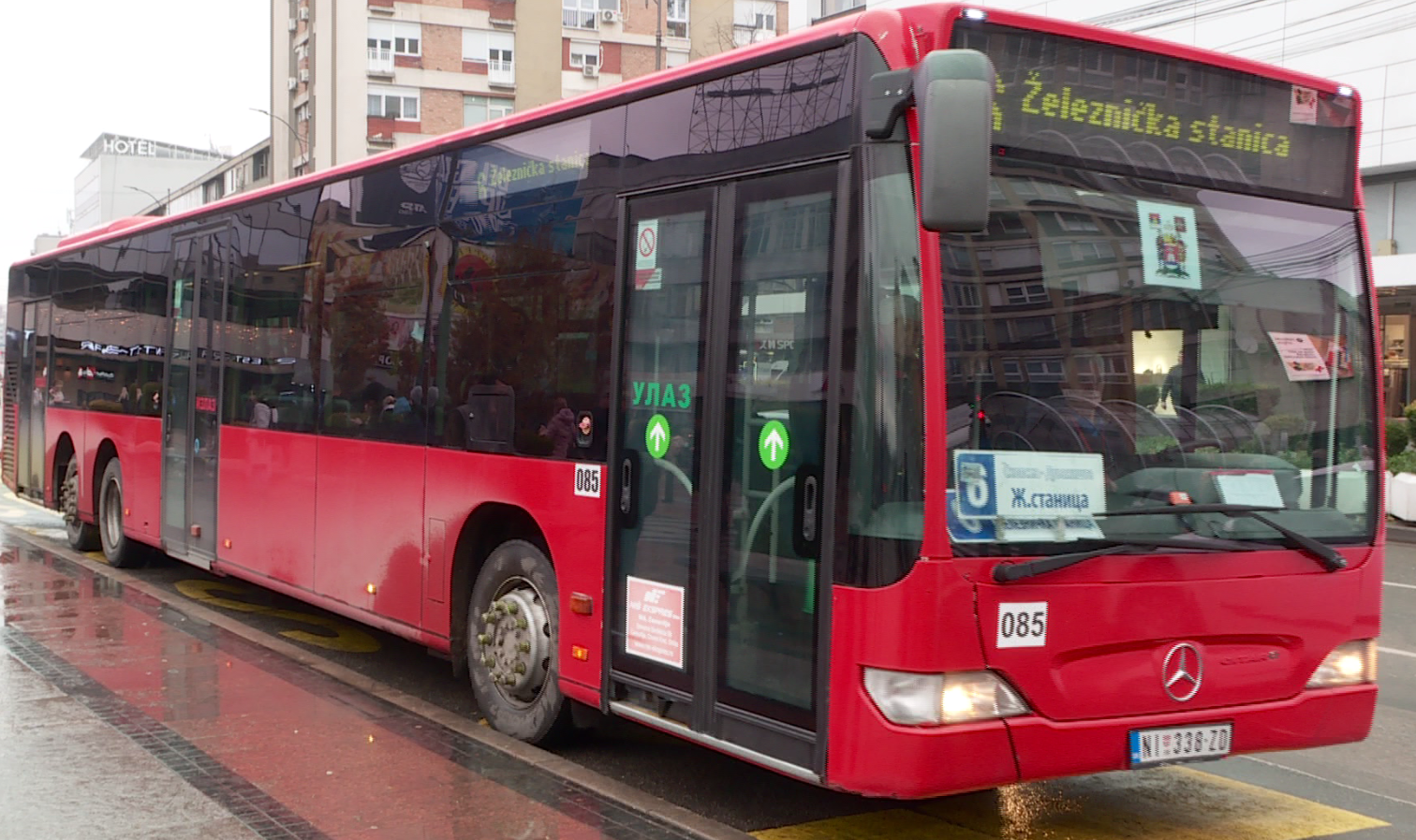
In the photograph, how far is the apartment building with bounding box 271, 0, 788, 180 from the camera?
59750 millimetres

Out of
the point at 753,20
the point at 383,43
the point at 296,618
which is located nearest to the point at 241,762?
the point at 296,618

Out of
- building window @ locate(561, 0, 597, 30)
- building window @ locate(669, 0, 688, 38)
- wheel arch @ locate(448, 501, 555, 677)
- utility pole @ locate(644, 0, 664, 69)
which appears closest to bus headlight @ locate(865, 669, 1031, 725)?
wheel arch @ locate(448, 501, 555, 677)

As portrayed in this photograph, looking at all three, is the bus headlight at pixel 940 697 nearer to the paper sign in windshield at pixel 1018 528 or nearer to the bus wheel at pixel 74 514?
the paper sign in windshield at pixel 1018 528

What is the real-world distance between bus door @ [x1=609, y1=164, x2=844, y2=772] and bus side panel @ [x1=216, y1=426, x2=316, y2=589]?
4095mm

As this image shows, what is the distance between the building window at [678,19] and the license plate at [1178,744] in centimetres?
6297

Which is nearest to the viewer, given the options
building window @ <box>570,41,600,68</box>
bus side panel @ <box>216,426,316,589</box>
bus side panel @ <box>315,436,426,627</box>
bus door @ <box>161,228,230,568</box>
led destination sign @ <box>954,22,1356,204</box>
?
led destination sign @ <box>954,22,1356,204</box>

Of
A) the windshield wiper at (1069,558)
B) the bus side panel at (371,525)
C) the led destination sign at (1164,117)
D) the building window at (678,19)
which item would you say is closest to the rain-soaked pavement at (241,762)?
the bus side panel at (371,525)

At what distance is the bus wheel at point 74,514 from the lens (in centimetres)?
1498

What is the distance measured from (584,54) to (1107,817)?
6076 cm

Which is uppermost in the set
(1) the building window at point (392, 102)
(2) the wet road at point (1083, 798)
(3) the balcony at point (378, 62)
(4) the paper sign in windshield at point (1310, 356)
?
(3) the balcony at point (378, 62)

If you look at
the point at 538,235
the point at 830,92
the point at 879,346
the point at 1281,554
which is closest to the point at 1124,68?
the point at 830,92

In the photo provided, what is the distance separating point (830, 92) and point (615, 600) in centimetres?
241

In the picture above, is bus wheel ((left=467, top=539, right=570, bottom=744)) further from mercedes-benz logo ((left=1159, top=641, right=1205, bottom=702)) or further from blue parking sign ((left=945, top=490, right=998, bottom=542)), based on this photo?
mercedes-benz logo ((left=1159, top=641, right=1205, bottom=702))

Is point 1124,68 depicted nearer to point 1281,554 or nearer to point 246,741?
point 1281,554
